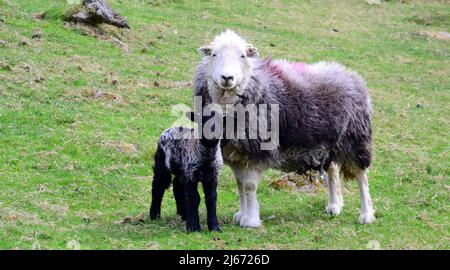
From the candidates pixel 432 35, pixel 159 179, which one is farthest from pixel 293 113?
pixel 432 35

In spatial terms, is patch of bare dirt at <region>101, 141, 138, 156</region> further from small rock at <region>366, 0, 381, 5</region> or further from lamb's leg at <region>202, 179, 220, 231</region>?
small rock at <region>366, 0, 381, 5</region>

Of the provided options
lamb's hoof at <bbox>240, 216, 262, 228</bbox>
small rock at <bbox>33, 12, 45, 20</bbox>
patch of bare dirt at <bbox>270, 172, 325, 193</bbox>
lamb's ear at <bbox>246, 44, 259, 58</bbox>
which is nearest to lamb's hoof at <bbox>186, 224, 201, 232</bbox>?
lamb's hoof at <bbox>240, 216, 262, 228</bbox>

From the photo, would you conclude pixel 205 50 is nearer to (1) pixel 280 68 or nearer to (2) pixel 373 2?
(1) pixel 280 68

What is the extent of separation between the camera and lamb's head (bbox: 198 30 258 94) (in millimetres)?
10359

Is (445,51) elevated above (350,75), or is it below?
below

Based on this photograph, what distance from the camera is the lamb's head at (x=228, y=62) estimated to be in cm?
1036

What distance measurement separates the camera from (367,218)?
11.2 m

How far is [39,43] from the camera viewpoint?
19703 millimetres

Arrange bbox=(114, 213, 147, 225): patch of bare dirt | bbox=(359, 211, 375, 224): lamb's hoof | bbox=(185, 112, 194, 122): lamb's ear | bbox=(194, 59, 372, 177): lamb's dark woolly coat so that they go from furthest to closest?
bbox=(359, 211, 375, 224): lamb's hoof, bbox=(194, 59, 372, 177): lamb's dark woolly coat, bbox=(114, 213, 147, 225): patch of bare dirt, bbox=(185, 112, 194, 122): lamb's ear

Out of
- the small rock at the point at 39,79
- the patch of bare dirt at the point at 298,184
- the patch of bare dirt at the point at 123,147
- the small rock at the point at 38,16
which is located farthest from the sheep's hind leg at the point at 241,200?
the small rock at the point at 38,16

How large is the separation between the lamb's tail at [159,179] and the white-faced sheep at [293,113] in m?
0.81

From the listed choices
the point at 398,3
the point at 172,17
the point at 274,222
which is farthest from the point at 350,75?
the point at 398,3
